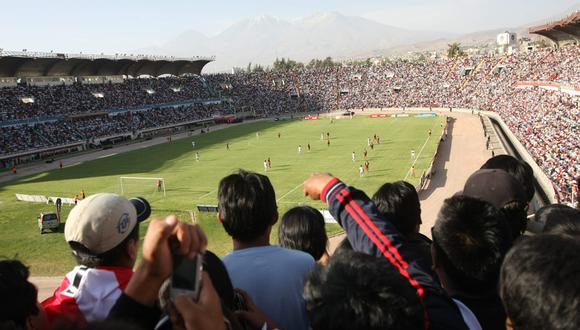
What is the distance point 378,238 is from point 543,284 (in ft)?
3.88

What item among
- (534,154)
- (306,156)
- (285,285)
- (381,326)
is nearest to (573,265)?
(381,326)

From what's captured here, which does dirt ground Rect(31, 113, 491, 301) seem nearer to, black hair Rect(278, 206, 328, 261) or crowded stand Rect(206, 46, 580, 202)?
crowded stand Rect(206, 46, 580, 202)

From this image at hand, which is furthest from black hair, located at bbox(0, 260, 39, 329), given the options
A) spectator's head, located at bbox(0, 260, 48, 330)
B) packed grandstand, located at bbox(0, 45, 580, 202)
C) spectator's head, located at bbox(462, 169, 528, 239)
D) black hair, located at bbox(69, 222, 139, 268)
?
packed grandstand, located at bbox(0, 45, 580, 202)

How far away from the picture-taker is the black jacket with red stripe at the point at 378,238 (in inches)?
116

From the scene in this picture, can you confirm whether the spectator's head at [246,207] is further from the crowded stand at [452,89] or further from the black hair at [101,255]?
the crowded stand at [452,89]

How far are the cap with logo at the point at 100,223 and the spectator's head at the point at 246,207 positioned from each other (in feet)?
2.59

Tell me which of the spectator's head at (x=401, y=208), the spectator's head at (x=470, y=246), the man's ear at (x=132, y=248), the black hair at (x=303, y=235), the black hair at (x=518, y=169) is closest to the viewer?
the spectator's head at (x=470, y=246)

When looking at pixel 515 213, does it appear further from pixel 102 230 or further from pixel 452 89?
pixel 452 89

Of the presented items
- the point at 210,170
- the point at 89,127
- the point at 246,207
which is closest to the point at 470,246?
the point at 246,207

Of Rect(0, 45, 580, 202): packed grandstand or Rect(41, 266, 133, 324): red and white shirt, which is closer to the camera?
Rect(41, 266, 133, 324): red and white shirt

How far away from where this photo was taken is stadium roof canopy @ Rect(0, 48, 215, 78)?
65.3 m

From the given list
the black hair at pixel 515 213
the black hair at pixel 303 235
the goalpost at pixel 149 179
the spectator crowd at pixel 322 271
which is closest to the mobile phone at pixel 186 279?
the spectator crowd at pixel 322 271

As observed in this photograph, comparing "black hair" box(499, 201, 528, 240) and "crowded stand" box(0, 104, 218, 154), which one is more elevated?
"black hair" box(499, 201, 528, 240)

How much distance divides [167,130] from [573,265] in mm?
78807
